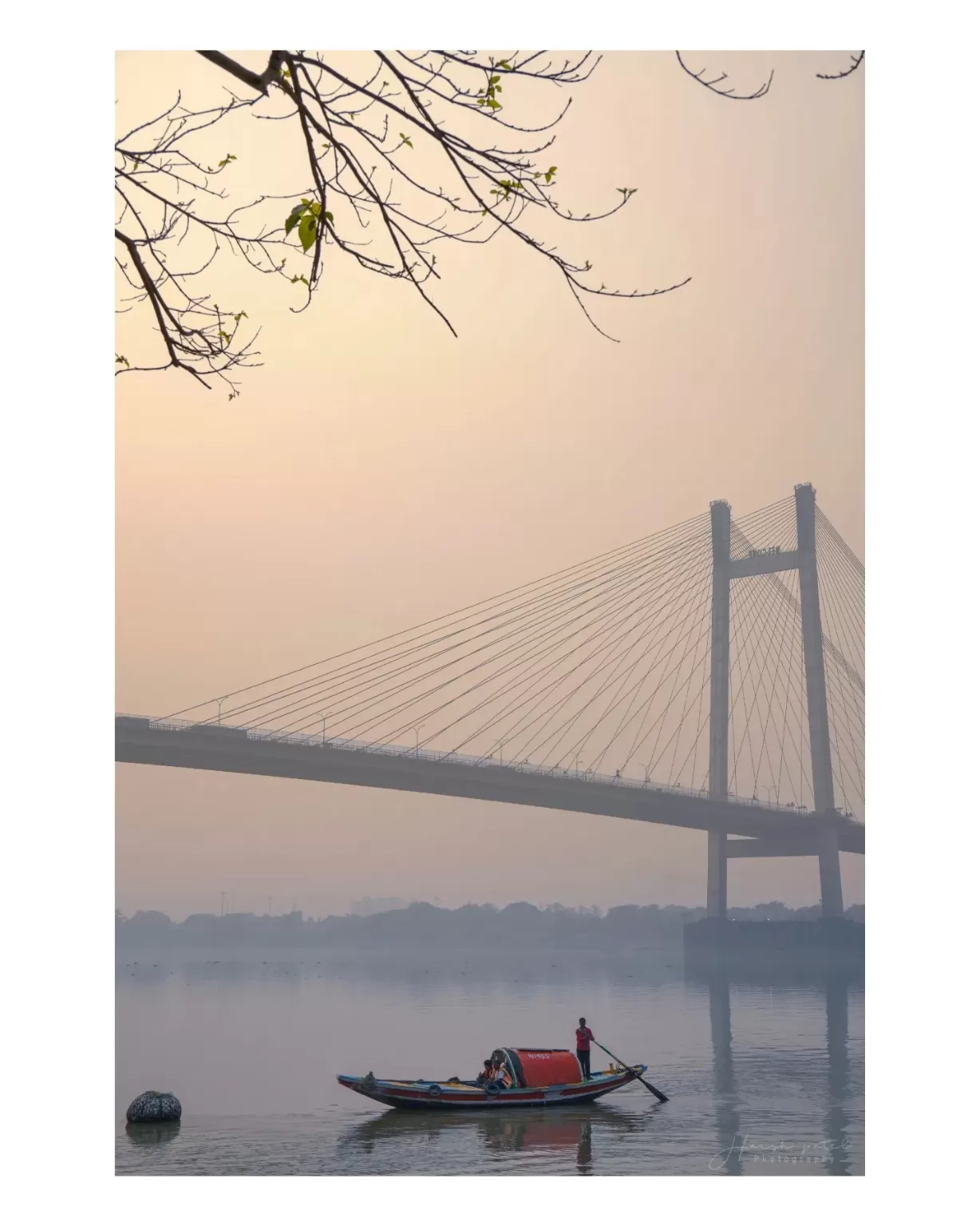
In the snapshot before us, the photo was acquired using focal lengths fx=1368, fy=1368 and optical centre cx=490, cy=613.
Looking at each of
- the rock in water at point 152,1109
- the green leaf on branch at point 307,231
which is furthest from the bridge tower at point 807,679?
the green leaf on branch at point 307,231

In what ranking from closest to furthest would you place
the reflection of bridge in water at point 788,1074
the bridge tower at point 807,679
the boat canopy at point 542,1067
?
the reflection of bridge in water at point 788,1074, the boat canopy at point 542,1067, the bridge tower at point 807,679

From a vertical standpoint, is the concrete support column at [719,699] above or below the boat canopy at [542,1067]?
above

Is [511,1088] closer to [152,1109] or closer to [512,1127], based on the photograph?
[512,1127]

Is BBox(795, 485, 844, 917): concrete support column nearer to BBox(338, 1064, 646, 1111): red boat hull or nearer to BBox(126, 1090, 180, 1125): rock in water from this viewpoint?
BBox(338, 1064, 646, 1111): red boat hull

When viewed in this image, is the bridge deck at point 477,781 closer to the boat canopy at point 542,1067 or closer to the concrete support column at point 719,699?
the concrete support column at point 719,699
